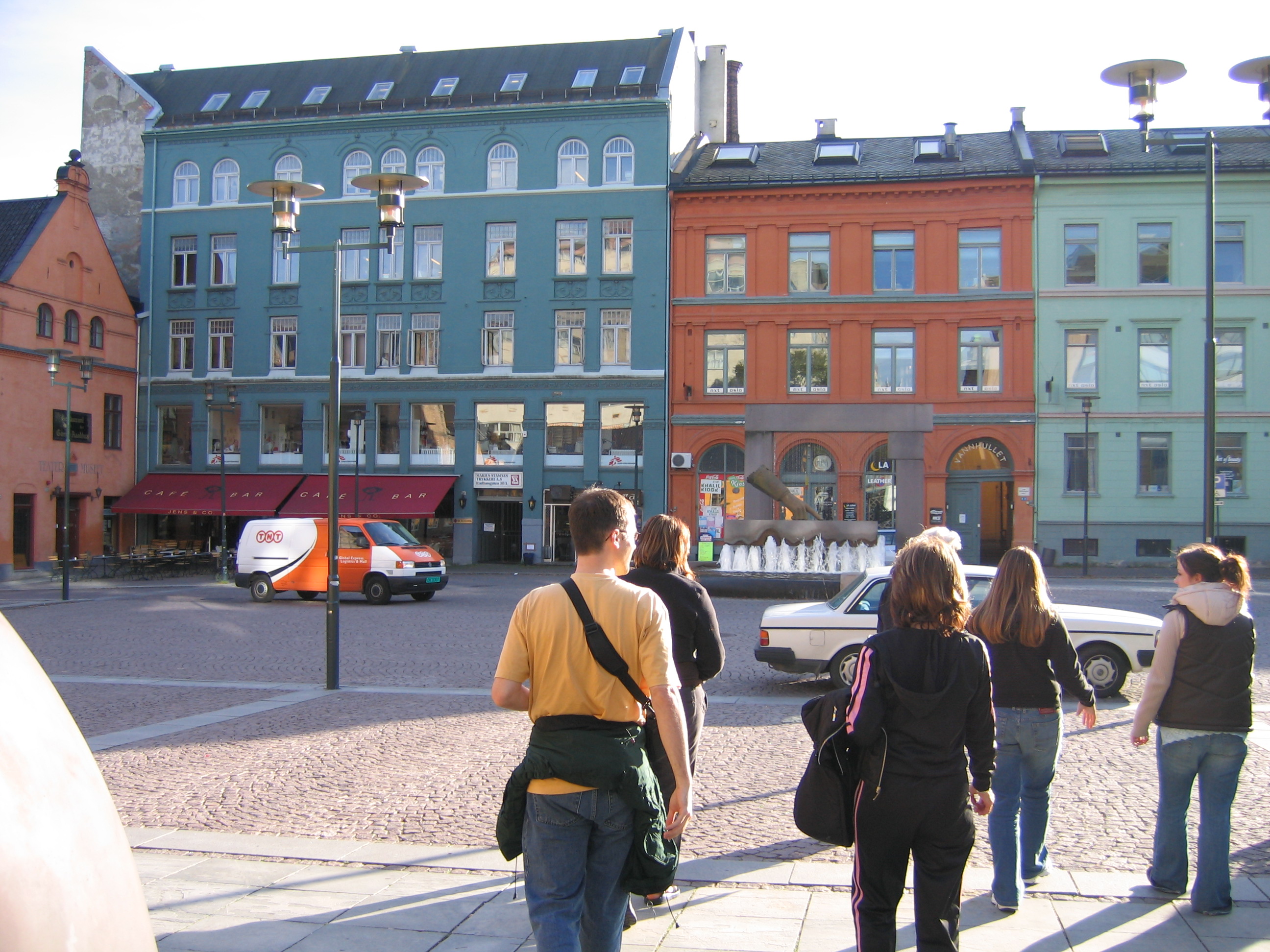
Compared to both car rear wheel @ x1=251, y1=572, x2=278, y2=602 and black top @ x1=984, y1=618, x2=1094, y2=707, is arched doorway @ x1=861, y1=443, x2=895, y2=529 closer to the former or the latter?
car rear wheel @ x1=251, y1=572, x2=278, y2=602

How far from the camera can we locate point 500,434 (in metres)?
38.2

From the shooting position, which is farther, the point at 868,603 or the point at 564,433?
the point at 564,433

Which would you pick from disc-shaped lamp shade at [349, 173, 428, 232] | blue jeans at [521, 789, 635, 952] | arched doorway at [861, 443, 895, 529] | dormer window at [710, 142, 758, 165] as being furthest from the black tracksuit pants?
dormer window at [710, 142, 758, 165]

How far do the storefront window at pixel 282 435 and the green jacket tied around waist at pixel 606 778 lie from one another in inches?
1489

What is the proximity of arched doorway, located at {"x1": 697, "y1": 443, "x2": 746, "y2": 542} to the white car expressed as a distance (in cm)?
2430

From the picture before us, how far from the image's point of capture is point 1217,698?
16.2 feet

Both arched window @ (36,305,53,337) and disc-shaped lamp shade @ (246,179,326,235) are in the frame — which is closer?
disc-shaped lamp shade @ (246,179,326,235)

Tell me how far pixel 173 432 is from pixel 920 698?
136 feet

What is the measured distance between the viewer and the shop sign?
1486 inches

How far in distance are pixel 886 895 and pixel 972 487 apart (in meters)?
33.3

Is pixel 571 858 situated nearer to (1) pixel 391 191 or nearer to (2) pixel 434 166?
(1) pixel 391 191

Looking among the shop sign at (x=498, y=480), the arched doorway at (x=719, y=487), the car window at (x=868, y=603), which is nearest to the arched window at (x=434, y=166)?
the shop sign at (x=498, y=480)

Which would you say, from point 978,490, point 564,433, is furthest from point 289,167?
point 978,490

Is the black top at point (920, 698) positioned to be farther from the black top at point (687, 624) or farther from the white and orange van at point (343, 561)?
the white and orange van at point (343, 561)
